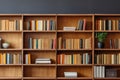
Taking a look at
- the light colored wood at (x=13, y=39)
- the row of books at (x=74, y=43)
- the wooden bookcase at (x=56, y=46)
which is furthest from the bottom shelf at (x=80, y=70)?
the light colored wood at (x=13, y=39)

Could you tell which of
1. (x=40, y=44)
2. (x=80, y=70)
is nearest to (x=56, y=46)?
(x=40, y=44)

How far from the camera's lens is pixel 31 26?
20.3ft

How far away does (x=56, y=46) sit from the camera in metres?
6.14

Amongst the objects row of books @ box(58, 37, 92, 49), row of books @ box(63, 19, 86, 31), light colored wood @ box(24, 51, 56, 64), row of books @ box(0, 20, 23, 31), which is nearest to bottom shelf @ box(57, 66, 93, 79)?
light colored wood @ box(24, 51, 56, 64)

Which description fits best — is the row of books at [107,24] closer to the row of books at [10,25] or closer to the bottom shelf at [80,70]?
the bottom shelf at [80,70]

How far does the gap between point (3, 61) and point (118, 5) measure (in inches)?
115

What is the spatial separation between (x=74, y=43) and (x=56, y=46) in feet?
1.36

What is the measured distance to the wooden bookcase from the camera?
6.14 m

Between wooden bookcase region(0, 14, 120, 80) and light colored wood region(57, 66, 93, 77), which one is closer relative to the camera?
wooden bookcase region(0, 14, 120, 80)

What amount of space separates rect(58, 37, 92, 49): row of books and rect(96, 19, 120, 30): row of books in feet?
1.28

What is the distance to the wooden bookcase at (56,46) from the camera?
614 centimetres

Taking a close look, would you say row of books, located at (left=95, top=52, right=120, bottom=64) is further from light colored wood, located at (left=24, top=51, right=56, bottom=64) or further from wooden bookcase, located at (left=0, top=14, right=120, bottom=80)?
light colored wood, located at (left=24, top=51, right=56, bottom=64)

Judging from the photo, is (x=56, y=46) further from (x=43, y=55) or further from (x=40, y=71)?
(x=40, y=71)

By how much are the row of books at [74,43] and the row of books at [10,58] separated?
94cm
